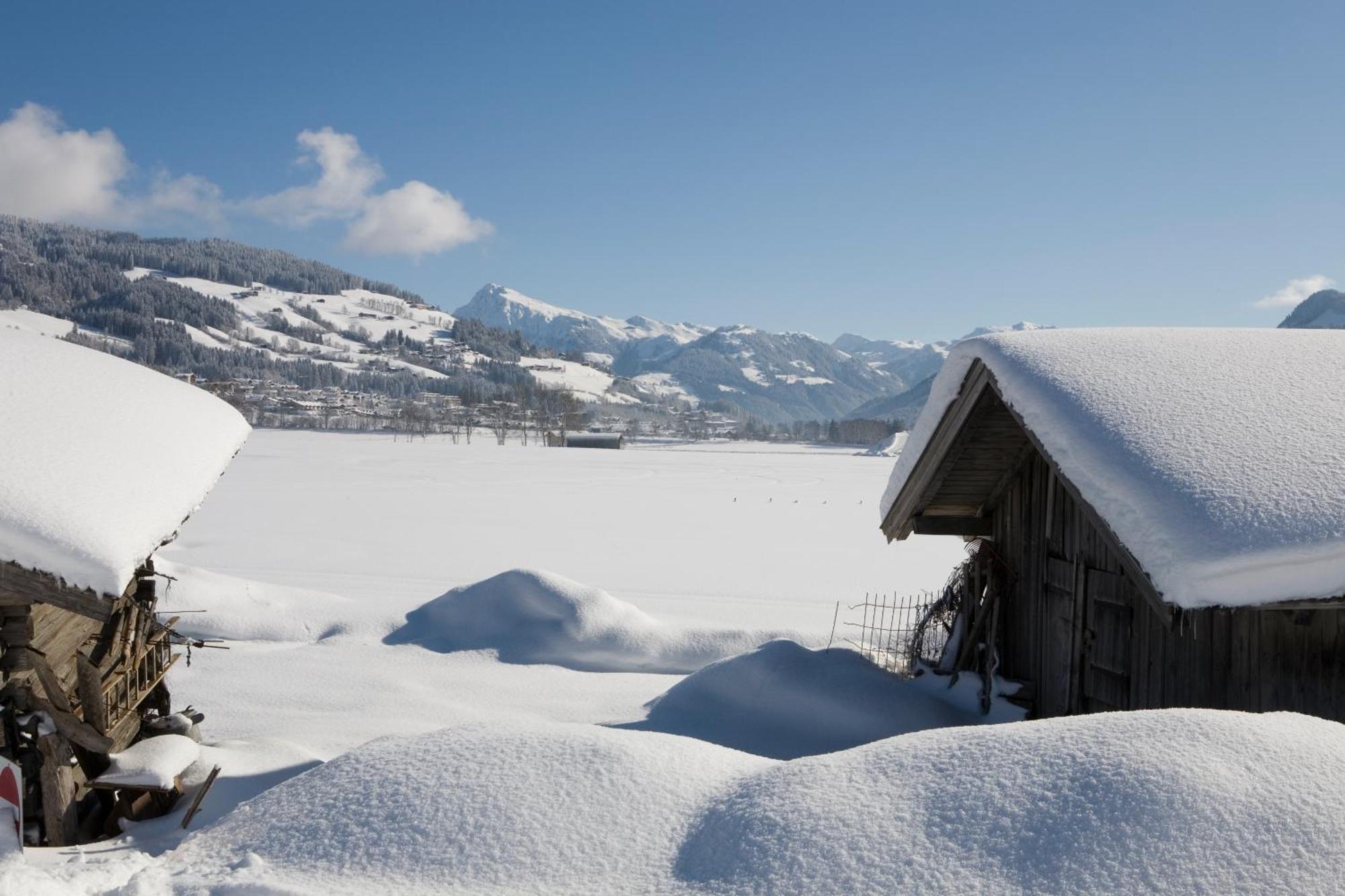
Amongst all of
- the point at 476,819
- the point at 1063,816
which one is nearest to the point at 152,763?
the point at 476,819

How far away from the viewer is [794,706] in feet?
31.3

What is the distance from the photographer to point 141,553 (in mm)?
5184

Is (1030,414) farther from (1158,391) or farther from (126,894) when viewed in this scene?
(126,894)

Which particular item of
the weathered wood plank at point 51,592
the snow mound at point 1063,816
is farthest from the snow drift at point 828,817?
the weathered wood plank at point 51,592

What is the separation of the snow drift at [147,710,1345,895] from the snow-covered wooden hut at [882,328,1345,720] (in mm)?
951

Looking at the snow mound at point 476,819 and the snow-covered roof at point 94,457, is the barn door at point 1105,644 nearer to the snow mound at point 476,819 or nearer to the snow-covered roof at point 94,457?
the snow mound at point 476,819

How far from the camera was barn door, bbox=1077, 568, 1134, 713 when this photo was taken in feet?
23.7

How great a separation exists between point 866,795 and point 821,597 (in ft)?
49.4

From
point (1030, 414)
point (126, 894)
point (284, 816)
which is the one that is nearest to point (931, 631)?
point (1030, 414)

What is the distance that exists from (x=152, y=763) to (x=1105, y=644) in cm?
799

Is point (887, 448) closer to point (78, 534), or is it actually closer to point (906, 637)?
point (906, 637)

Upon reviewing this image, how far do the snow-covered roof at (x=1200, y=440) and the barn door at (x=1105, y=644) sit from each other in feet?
6.34

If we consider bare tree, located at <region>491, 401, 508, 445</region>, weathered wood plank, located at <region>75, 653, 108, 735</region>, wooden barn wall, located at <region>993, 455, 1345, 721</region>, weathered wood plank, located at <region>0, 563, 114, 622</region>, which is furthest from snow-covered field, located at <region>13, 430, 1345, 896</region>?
bare tree, located at <region>491, 401, 508, 445</region>

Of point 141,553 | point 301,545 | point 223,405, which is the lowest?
point 301,545
